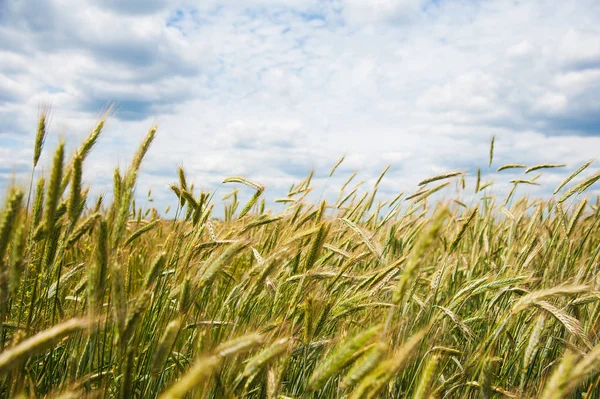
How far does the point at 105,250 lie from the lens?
1.52 m

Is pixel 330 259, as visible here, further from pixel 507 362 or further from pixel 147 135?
pixel 147 135

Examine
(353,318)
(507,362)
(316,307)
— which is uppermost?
(316,307)

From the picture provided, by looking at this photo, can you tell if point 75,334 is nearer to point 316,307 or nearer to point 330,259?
point 316,307

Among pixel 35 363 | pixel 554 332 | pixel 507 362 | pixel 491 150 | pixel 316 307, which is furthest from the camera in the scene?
pixel 491 150

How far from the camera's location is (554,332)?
8.82ft

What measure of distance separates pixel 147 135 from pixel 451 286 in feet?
7.35

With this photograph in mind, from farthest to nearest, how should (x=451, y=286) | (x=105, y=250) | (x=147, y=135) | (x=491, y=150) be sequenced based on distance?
(x=491, y=150), (x=451, y=286), (x=147, y=135), (x=105, y=250)

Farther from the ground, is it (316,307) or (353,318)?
(316,307)

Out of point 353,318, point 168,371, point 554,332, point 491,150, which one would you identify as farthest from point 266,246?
point 491,150

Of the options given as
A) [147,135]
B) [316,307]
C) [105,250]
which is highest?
[147,135]

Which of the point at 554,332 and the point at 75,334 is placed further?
the point at 554,332

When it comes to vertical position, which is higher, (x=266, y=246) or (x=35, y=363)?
(x=266, y=246)

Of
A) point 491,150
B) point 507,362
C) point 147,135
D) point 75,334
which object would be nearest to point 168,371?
point 75,334

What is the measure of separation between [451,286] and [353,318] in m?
1.03
